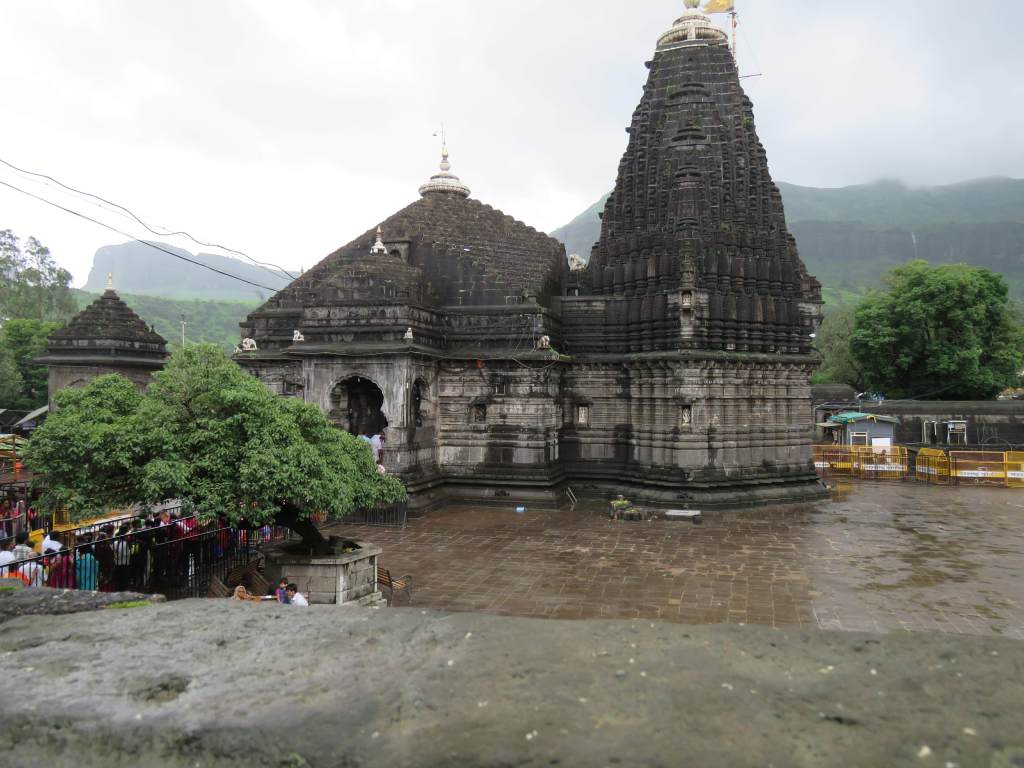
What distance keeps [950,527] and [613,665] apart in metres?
17.5

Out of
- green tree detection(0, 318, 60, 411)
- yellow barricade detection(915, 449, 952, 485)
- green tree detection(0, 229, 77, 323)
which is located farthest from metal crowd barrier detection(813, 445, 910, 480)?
green tree detection(0, 229, 77, 323)

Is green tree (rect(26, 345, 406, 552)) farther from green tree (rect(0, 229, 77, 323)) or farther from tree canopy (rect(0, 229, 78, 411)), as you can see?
green tree (rect(0, 229, 77, 323))

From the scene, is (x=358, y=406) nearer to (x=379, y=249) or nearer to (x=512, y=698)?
(x=379, y=249)

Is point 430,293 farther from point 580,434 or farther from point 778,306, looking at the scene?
point 778,306

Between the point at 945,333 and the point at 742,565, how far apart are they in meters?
32.8

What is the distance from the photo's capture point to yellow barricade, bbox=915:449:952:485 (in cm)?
2517

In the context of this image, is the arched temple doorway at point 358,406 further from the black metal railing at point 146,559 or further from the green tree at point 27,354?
the green tree at point 27,354

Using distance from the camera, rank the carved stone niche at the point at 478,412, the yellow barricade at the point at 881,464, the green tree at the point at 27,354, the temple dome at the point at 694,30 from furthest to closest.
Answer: the green tree at the point at 27,354 → the yellow barricade at the point at 881,464 → the temple dome at the point at 694,30 → the carved stone niche at the point at 478,412

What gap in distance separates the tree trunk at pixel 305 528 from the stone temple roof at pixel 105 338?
21.5 m

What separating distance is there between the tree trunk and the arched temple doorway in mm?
9237

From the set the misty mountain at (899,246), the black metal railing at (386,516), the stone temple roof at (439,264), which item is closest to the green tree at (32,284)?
the stone temple roof at (439,264)

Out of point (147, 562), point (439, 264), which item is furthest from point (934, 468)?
point (147, 562)

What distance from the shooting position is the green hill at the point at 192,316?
9911 cm

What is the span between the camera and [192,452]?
9953 millimetres
